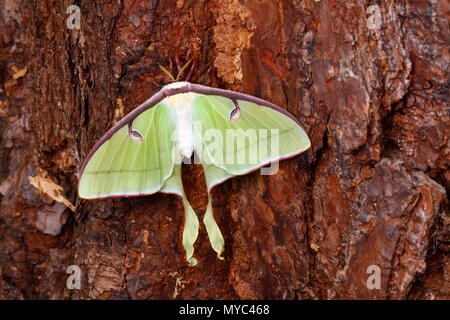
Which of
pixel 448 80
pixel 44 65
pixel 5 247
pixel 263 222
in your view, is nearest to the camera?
pixel 448 80

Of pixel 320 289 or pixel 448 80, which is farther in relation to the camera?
pixel 320 289

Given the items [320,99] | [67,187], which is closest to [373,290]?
[320,99]

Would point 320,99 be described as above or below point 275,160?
above

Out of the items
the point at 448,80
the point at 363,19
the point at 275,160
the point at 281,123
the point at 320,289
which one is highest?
the point at 363,19

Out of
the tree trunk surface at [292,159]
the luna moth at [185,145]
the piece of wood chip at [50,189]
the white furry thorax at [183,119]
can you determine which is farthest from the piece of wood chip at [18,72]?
the white furry thorax at [183,119]

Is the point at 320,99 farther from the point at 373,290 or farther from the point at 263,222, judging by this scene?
the point at 373,290

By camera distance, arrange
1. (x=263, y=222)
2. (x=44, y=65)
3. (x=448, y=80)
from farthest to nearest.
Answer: (x=44, y=65) < (x=263, y=222) < (x=448, y=80)
